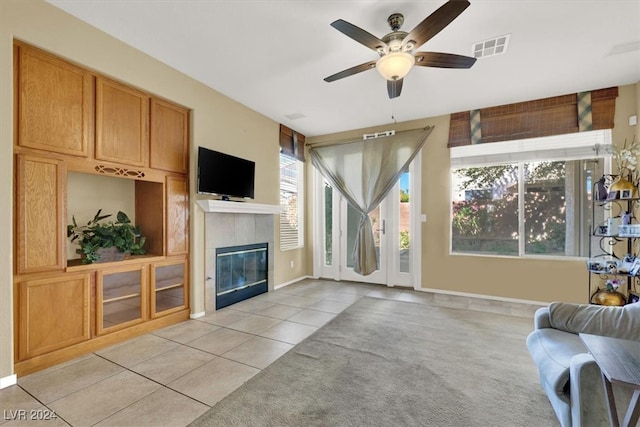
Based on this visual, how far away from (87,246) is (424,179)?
4.47m

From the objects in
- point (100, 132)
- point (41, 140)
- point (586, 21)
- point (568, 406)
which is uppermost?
point (586, 21)

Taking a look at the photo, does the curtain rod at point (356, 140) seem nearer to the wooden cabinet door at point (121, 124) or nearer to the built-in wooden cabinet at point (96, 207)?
the built-in wooden cabinet at point (96, 207)

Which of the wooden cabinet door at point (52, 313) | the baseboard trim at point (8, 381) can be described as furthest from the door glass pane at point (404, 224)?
the baseboard trim at point (8, 381)

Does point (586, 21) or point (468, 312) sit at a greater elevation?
point (586, 21)

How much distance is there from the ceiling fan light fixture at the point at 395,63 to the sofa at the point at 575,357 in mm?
2142

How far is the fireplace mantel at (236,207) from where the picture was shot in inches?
134

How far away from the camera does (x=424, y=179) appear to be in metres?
4.65

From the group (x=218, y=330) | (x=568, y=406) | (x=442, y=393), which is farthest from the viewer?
(x=218, y=330)

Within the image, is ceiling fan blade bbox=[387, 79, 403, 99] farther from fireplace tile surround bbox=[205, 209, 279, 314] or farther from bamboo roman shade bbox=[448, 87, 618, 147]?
fireplace tile surround bbox=[205, 209, 279, 314]

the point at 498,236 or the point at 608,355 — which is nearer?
the point at 608,355

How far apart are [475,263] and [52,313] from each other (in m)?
4.99

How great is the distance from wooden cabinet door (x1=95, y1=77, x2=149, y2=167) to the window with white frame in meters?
4.26

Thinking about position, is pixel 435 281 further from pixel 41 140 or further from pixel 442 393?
pixel 41 140

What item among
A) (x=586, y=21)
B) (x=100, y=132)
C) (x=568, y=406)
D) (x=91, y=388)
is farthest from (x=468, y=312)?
(x=100, y=132)
